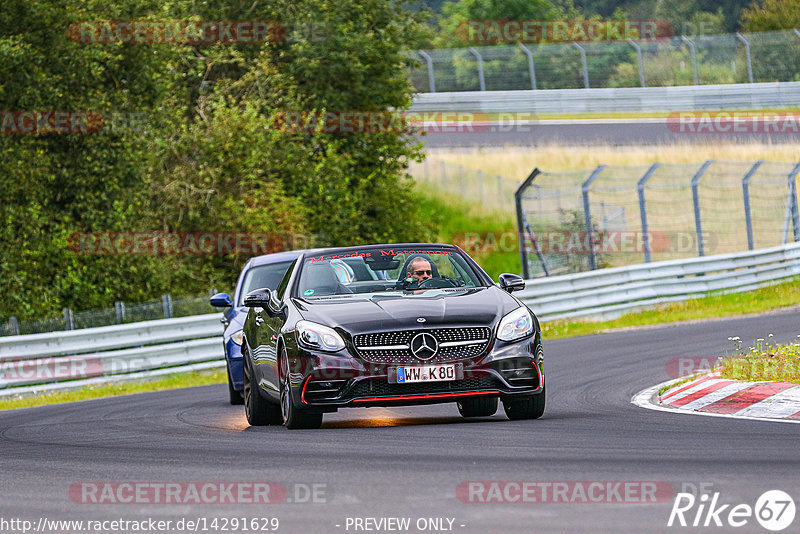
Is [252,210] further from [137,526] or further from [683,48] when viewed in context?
[137,526]

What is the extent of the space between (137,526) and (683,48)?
133 feet

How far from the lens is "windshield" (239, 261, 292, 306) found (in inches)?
608

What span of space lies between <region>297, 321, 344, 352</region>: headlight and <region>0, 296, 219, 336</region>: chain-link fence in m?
11.2

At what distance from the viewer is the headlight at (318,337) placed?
10.2 m

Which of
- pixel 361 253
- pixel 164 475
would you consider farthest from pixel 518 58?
pixel 164 475

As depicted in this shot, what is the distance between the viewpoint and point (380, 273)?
468 inches

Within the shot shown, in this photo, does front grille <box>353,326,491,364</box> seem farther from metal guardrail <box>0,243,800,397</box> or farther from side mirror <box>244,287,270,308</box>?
metal guardrail <box>0,243,800,397</box>

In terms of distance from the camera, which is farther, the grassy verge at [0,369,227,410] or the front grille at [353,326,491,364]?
the grassy verge at [0,369,227,410]

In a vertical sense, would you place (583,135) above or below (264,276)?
above

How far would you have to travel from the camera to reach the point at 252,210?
31516 mm

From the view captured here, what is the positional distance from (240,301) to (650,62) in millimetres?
35471

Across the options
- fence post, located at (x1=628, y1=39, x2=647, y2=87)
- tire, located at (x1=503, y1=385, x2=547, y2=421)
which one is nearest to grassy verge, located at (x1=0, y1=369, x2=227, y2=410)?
tire, located at (x1=503, y1=385, x2=547, y2=421)

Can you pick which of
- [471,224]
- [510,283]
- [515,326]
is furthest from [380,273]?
[471,224]

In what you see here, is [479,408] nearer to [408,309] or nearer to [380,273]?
[380,273]
